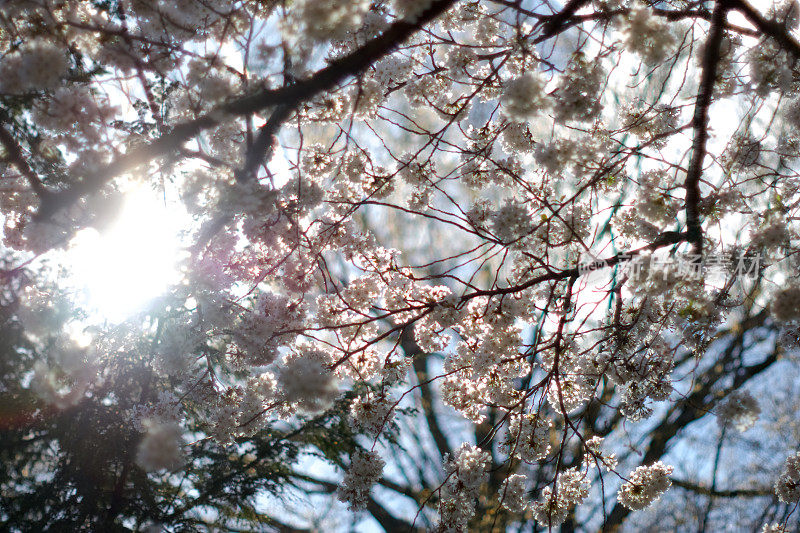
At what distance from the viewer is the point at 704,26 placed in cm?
335

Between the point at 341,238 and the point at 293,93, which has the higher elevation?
the point at 341,238

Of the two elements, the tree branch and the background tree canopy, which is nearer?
A: the tree branch

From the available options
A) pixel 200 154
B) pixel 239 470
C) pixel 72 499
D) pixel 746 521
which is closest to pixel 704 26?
pixel 200 154

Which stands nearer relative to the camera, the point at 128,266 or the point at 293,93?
the point at 293,93

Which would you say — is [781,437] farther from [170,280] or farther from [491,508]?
[170,280]

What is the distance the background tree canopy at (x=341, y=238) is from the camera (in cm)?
222

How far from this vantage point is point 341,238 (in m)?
3.24

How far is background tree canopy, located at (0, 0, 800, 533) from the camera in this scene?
2.22 m

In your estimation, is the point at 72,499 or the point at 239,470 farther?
the point at 239,470

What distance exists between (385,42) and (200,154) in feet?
4.87

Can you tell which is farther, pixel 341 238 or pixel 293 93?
pixel 341 238

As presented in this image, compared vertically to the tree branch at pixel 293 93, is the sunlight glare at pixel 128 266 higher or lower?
higher

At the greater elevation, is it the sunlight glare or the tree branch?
the sunlight glare

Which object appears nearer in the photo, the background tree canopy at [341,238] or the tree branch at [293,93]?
the tree branch at [293,93]
